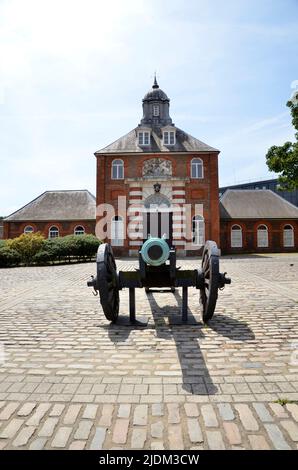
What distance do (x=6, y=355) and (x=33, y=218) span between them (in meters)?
24.8

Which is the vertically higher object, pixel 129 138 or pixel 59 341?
pixel 129 138

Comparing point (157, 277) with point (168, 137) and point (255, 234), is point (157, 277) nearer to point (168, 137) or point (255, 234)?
point (168, 137)

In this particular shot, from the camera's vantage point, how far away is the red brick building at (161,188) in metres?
23.2

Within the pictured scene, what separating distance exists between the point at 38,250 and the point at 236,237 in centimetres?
1691

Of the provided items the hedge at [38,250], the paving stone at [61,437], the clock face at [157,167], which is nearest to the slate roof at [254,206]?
the clock face at [157,167]

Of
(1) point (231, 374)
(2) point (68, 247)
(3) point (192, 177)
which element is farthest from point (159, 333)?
(3) point (192, 177)

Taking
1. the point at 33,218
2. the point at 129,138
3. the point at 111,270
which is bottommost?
the point at 111,270

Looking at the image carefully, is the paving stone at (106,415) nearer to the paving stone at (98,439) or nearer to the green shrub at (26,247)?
the paving stone at (98,439)

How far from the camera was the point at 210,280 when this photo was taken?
179 inches

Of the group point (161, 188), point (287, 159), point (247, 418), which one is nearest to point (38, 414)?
point (247, 418)

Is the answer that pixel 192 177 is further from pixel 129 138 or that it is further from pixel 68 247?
pixel 68 247

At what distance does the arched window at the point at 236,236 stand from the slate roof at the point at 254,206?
38.7 inches

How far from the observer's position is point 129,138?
25156 millimetres

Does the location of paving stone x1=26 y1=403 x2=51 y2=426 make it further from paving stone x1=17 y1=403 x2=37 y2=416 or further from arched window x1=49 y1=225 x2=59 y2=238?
arched window x1=49 y1=225 x2=59 y2=238
